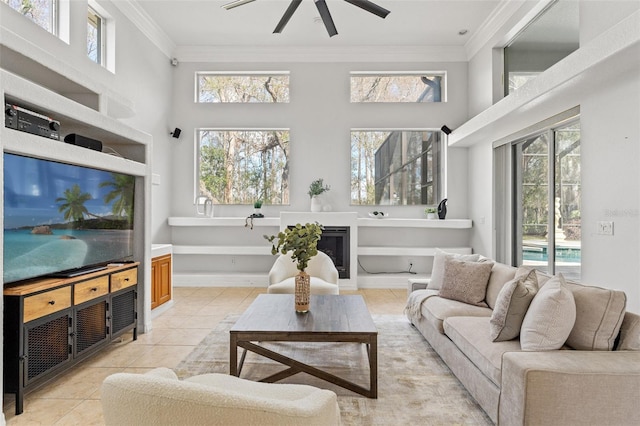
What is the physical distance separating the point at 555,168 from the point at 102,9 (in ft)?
17.9

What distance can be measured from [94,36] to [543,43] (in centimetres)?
520

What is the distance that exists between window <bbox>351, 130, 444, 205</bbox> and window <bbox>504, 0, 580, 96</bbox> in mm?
1597

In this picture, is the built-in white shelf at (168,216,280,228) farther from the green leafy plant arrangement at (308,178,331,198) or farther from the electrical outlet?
the electrical outlet

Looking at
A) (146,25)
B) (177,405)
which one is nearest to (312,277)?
(177,405)

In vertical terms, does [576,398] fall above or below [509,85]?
below

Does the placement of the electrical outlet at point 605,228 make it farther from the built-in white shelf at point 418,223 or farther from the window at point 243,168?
the window at point 243,168

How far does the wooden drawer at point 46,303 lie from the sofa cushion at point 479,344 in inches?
106

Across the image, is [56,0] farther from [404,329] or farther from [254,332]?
[404,329]

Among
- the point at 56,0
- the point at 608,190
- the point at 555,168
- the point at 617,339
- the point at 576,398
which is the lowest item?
the point at 576,398

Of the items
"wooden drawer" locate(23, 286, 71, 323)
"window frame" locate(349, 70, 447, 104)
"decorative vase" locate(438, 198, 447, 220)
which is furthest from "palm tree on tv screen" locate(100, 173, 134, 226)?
"decorative vase" locate(438, 198, 447, 220)

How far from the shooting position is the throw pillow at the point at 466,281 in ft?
10.5

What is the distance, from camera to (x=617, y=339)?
1.92 m

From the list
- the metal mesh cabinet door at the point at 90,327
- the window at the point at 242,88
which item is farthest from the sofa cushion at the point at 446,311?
the window at the point at 242,88

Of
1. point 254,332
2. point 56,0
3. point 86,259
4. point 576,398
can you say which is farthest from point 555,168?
point 56,0
